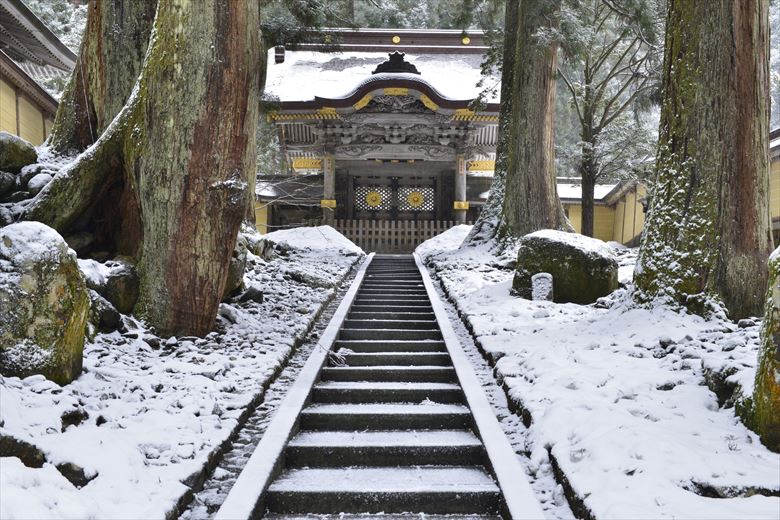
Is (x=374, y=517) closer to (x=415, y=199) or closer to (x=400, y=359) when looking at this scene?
(x=400, y=359)

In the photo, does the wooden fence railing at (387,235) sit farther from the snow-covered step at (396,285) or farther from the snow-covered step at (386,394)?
the snow-covered step at (386,394)

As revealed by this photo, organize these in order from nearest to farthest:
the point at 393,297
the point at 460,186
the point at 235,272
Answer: the point at 235,272 → the point at 393,297 → the point at 460,186

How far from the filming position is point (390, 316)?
8.66 meters

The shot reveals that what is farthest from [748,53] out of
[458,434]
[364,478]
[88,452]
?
[88,452]

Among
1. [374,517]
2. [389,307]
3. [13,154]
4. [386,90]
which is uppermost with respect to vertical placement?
[386,90]

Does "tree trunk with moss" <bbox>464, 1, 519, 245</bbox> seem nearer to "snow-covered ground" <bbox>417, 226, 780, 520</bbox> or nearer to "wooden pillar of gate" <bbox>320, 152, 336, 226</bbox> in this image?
"snow-covered ground" <bbox>417, 226, 780, 520</bbox>

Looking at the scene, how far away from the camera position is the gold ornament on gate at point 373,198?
21328 millimetres

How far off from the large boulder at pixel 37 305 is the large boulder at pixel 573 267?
5.84 metres

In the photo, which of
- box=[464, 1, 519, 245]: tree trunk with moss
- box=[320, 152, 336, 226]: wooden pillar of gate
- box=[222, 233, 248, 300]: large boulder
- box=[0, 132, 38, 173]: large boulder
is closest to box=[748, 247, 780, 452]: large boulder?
box=[222, 233, 248, 300]: large boulder

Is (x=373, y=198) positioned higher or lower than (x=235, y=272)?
higher

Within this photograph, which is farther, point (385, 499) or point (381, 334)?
point (381, 334)

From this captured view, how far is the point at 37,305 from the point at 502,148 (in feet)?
34.6

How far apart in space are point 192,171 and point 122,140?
1.03m

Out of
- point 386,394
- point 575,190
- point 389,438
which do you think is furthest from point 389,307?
point 575,190
